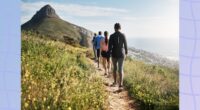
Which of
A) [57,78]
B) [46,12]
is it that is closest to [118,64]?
[57,78]

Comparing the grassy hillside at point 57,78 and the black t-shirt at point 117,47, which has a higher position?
the black t-shirt at point 117,47

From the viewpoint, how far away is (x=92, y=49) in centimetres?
449

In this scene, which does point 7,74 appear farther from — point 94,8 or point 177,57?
point 177,57

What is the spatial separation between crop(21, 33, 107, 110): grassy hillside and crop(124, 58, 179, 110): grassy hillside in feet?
0.64

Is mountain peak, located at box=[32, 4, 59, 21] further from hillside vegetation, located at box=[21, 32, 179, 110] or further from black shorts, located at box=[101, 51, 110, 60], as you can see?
black shorts, located at box=[101, 51, 110, 60]

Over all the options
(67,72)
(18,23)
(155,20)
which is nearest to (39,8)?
(18,23)

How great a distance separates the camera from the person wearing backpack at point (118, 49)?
4395 millimetres

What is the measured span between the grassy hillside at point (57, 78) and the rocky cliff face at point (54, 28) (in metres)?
0.05

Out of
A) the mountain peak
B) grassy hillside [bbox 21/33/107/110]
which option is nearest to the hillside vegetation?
grassy hillside [bbox 21/33/107/110]

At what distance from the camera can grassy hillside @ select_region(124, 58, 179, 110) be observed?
4.26m

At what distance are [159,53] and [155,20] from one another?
201 millimetres

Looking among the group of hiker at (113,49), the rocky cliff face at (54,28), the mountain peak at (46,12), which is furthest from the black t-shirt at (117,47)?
the mountain peak at (46,12)

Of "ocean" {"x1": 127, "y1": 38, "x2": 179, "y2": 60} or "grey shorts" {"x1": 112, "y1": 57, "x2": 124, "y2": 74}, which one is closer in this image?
"ocean" {"x1": 127, "y1": 38, "x2": 179, "y2": 60}

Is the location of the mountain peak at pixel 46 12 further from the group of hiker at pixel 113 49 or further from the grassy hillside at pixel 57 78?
the group of hiker at pixel 113 49
